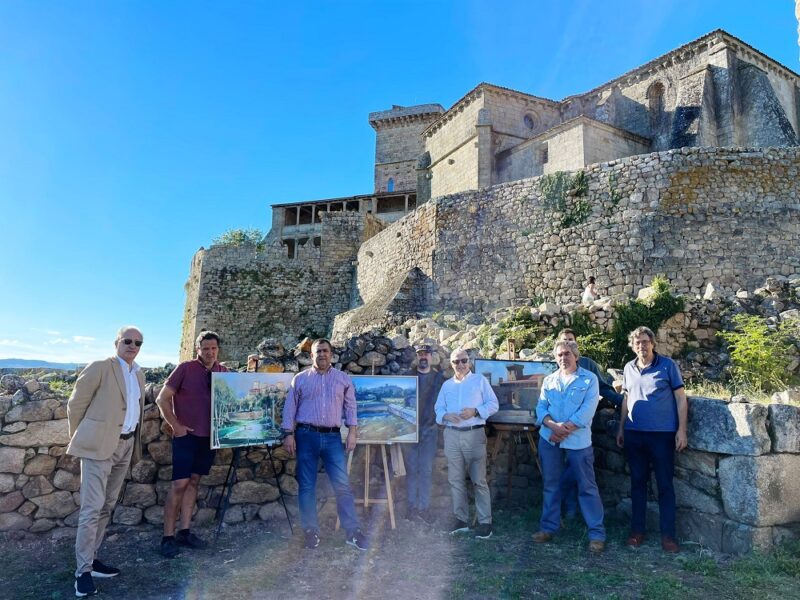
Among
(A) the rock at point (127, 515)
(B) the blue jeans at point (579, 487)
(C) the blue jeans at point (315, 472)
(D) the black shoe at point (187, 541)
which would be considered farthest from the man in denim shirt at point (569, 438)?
(A) the rock at point (127, 515)

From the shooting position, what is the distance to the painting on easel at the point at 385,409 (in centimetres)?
552

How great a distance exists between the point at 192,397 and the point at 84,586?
5.26ft

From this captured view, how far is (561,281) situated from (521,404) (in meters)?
9.48

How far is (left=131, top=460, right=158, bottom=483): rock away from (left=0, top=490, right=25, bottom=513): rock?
0.92 meters

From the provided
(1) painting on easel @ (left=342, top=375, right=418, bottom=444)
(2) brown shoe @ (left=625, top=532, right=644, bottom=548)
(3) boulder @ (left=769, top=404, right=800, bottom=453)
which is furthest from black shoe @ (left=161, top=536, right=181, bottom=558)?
(3) boulder @ (left=769, top=404, right=800, bottom=453)

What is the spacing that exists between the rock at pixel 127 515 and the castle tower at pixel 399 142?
36922 mm

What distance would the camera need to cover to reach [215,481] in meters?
5.39

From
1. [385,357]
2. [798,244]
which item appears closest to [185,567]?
[385,357]

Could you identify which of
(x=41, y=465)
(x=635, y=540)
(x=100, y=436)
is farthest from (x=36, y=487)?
(x=635, y=540)

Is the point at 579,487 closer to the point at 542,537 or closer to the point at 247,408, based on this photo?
the point at 542,537

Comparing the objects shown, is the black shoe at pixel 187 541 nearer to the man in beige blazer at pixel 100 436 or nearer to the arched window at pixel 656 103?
the man in beige blazer at pixel 100 436

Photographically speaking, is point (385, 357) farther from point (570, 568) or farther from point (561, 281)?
point (561, 281)

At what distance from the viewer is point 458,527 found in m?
5.21

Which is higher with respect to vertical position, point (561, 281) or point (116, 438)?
point (561, 281)
